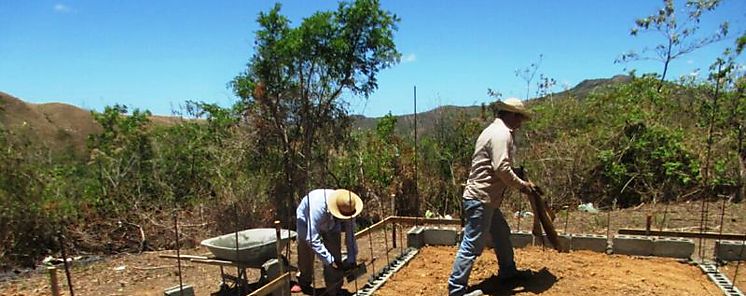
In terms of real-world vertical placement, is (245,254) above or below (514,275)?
above

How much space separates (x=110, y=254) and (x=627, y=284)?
5.84 metres

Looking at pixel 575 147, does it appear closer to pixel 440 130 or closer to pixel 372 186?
pixel 440 130

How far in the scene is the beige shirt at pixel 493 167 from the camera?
3385 millimetres

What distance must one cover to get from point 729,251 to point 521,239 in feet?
5.72

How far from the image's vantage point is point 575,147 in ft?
26.8

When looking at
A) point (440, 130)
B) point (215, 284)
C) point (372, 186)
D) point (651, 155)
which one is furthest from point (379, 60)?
point (215, 284)

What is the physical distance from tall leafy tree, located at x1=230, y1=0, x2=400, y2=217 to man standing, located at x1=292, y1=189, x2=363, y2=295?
4.00 metres

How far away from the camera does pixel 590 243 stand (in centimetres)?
499

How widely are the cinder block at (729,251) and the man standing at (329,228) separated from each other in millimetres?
3193

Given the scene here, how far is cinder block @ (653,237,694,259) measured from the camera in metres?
4.66

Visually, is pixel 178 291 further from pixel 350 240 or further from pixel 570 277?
pixel 570 277

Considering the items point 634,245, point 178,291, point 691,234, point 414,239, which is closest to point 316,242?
point 178,291

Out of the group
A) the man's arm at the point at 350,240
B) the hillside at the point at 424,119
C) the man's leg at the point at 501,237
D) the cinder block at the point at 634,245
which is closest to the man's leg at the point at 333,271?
the man's arm at the point at 350,240

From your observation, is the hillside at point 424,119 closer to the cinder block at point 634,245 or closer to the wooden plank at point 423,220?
the wooden plank at point 423,220
